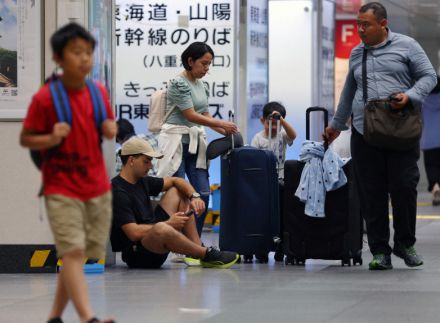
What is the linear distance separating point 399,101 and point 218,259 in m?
1.79

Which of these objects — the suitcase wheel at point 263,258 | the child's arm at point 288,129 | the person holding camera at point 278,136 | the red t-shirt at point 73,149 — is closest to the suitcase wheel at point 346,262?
the suitcase wheel at point 263,258

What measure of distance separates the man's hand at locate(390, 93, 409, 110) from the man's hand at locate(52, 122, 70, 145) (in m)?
3.80

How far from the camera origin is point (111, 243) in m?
9.45

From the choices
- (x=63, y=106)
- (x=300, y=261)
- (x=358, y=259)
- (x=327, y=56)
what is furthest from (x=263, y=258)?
(x=327, y=56)

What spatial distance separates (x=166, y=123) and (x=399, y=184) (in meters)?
2.10

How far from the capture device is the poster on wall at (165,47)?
14375mm

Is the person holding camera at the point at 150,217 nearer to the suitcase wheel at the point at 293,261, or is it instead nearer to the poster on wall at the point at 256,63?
the suitcase wheel at the point at 293,261

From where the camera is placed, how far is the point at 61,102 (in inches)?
219

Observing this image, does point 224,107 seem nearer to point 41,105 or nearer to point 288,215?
point 288,215

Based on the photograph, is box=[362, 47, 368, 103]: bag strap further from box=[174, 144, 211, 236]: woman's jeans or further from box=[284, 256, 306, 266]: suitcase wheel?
box=[174, 144, 211, 236]: woman's jeans

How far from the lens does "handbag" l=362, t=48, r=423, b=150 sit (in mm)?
8820

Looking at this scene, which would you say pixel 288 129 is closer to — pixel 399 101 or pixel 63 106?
pixel 399 101

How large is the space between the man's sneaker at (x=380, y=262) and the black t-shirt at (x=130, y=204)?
1.61 meters

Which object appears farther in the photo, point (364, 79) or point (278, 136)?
point (278, 136)
